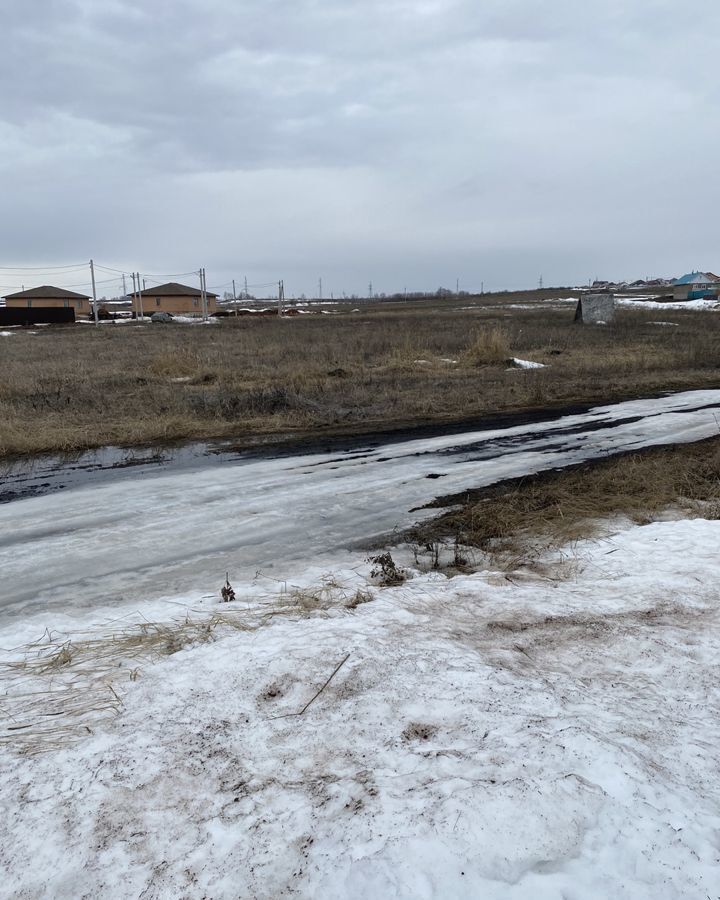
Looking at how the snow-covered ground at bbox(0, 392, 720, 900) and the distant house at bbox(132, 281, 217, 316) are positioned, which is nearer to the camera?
the snow-covered ground at bbox(0, 392, 720, 900)

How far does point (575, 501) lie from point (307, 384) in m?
8.49

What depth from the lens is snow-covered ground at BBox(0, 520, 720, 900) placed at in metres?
2.20

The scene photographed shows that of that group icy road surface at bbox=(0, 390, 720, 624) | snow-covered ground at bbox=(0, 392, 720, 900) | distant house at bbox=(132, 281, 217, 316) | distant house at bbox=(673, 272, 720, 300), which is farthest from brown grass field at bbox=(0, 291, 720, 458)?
distant house at bbox=(132, 281, 217, 316)

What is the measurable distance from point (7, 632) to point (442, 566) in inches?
125

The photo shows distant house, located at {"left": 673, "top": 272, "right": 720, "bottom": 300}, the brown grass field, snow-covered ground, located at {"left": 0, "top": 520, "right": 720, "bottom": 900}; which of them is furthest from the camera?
distant house, located at {"left": 673, "top": 272, "right": 720, "bottom": 300}

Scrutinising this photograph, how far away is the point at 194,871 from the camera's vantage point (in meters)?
2.21

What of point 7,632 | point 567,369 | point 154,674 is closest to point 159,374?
point 567,369

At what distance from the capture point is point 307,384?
13.9 metres

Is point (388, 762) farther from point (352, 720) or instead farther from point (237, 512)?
point (237, 512)

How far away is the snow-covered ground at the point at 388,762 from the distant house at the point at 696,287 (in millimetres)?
67843

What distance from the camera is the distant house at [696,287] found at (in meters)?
61.8

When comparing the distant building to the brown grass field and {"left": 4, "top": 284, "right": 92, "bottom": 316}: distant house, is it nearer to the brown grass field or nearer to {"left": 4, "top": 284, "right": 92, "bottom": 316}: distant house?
the brown grass field

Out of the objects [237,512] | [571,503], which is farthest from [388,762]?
[571,503]

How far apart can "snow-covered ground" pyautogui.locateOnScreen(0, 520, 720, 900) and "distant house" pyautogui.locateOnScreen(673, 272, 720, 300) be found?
6784 cm
